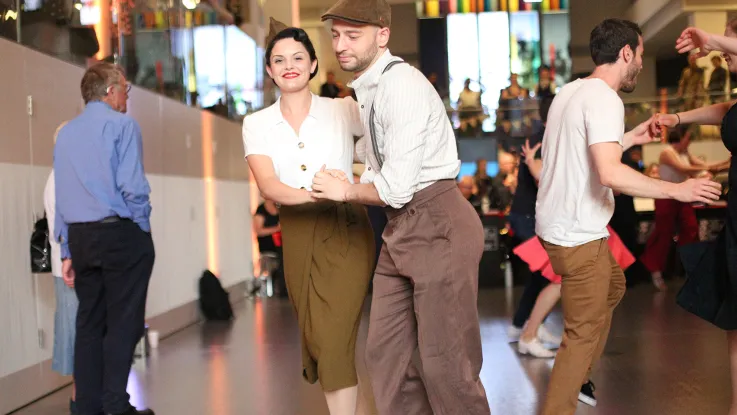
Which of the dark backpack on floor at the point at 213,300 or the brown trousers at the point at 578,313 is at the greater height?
the brown trousers at the point at 578,313

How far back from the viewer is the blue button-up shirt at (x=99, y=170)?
15.3 feet

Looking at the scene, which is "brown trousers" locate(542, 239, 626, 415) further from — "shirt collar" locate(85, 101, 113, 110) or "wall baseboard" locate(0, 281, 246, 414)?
"wall baseboard" locate(0, 281, 246, 414)

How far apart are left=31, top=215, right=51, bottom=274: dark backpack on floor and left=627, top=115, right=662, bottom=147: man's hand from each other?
2.95m

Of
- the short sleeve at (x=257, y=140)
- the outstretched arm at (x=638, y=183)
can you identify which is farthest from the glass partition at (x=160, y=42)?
the outstretched arm at (x=638, y=183)

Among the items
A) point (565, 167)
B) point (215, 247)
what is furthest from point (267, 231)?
point (565, 167)

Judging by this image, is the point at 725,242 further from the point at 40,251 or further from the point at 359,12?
the point at 40,251

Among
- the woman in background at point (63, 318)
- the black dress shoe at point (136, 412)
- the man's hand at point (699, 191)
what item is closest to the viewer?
the man's hand at point (699, 191)

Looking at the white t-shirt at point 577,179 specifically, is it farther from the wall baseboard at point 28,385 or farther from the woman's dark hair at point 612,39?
the wall baseboard at point 28,385

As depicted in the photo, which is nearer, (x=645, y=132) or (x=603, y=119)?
(x=603, y=119)

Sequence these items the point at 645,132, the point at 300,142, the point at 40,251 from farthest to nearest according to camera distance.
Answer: the point at 40,251 < the point at 645,132 < the point at 300,142

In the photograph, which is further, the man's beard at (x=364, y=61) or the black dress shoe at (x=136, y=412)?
the black dress shoe at (x=136, y=412)

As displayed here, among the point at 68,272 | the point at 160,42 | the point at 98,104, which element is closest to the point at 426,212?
the point at 98,104

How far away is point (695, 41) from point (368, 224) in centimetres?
140

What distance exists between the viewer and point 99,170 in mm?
4660
